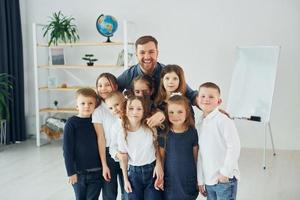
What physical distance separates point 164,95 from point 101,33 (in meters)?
3.11

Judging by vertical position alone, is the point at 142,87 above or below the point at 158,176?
above

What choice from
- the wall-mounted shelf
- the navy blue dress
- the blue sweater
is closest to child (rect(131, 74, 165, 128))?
the navy blue dress

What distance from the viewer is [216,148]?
→ 213 centimetres

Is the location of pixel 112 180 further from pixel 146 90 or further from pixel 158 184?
pixel 146 90

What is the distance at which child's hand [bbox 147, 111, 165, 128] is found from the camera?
217cm

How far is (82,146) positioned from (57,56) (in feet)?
11.1

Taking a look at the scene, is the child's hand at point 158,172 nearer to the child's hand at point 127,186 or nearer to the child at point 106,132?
the child's hand at point 127,186

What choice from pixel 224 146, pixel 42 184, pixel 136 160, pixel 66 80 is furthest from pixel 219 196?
pixel 66 80

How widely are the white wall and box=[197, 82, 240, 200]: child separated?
10.3 ft

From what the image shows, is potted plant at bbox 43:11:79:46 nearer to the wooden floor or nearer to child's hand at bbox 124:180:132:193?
the wooden floor

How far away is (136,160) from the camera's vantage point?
2229 mm

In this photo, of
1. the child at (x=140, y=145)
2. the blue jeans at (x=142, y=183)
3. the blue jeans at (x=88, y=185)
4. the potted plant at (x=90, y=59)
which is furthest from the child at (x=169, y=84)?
the potted plant at (x=90, y=59)

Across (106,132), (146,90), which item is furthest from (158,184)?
(146,90)

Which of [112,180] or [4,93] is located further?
[4,93]
